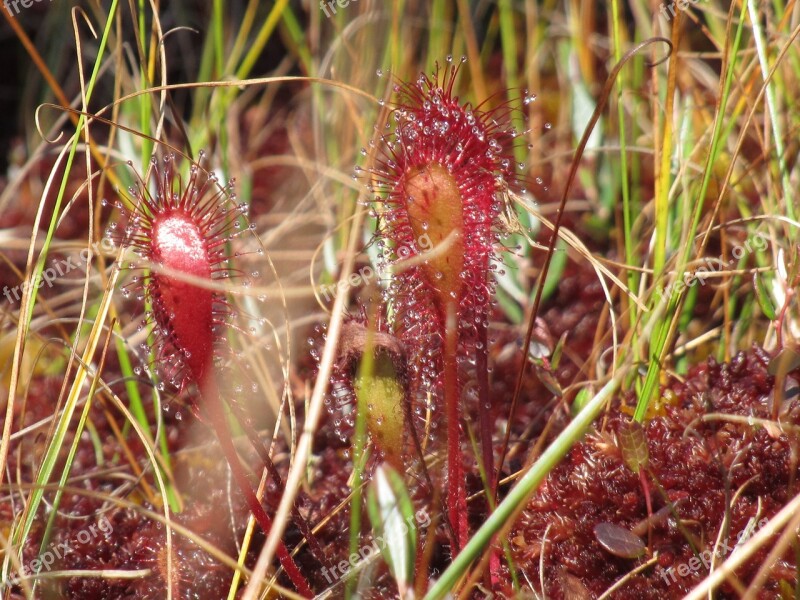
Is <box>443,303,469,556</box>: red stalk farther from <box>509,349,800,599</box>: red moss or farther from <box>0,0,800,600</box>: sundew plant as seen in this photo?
<box>509,349,800,599</box>: red moss

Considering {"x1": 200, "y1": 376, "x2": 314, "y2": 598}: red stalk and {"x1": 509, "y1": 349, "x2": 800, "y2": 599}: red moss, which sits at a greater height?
{"x1": 200, "y1": 376, "x2": 314, "y2": 598}: red stalk

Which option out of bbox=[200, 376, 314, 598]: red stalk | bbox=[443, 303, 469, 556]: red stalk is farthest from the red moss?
bbox=[200, 376, 314, 598]: red stalk

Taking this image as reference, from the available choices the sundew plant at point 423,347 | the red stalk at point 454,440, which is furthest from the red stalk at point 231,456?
the red stalk at point 454,440

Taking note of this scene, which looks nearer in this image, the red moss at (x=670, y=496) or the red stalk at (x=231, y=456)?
the red stalk at (x=231, y=456)

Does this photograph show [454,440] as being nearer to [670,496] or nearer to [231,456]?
[231,456]

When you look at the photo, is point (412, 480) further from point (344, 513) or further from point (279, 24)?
point (279, 24)

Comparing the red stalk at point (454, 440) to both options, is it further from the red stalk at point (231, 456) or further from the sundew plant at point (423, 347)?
the red stalk at point (231, 456)

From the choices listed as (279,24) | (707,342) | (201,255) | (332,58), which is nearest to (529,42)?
(332,58)

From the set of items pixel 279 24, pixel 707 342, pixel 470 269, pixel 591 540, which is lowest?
pixel 591 540
